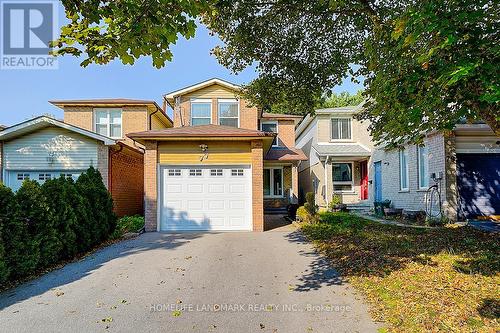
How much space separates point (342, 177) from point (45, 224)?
57.5 ft

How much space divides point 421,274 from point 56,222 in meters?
7.96

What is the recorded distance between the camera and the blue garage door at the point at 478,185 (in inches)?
478

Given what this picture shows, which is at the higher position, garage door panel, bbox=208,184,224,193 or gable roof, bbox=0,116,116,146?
gable roof, bbox=0,116,116,146

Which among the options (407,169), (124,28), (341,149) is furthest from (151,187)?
(341,149)

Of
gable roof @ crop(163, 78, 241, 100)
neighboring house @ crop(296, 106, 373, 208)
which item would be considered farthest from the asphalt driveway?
neighboring house @ crop(296, 106, 373, 208)

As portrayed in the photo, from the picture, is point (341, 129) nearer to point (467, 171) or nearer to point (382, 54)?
point (467, 171)

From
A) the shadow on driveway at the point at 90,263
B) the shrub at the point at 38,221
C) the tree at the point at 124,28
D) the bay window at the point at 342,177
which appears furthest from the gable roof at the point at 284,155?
the tree at the point at 124,28

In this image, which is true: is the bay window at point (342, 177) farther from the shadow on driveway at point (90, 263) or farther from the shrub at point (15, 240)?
the shrub at point (15, 240)

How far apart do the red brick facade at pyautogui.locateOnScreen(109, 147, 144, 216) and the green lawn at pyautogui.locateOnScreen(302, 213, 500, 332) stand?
9423 mm

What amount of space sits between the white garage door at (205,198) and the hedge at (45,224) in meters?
2.63

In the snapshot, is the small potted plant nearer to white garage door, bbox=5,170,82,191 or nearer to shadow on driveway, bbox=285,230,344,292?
shadow on driveway, bbox=285,230,344,292

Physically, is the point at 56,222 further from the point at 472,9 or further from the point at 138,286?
the point at 472,9

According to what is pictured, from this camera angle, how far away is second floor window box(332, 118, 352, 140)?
21.0 m

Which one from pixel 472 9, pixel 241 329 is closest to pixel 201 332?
pixel 241 329
